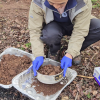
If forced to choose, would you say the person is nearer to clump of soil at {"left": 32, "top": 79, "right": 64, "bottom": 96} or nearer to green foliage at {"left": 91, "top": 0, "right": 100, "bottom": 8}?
clump of soil at {"left": 32, "top": 79, "right": 64, "bottom": 96}

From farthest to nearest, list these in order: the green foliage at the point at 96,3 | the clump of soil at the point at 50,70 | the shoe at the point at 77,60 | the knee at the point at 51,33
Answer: the green foliage at the point at 96,3 → the shoe at the point at 77,60 → the knee at the point at 51,33 → the clump of soil at the point at 50,70

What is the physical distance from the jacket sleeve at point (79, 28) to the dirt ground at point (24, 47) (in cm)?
50

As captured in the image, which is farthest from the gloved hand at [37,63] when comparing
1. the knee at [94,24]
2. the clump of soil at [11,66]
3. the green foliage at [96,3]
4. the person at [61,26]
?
the green foliage at [96,3]

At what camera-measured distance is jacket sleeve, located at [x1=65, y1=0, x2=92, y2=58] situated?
6.43ft

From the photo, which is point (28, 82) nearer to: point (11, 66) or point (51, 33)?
point (11, 66)

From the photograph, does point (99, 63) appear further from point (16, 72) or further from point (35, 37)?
point (16, 72)

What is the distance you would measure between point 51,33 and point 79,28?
1.33 feet

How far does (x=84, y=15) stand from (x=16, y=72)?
1.25 metres

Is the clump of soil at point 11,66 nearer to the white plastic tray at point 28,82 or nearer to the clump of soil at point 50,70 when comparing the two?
the white plastic tray at point 28,82

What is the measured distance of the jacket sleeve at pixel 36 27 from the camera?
2022mm

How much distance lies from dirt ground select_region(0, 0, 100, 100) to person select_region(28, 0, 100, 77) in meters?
0.38

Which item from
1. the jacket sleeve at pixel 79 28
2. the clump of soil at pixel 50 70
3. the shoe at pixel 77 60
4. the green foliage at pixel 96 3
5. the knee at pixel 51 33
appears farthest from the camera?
the green foliage at pixel 96 3

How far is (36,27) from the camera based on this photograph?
6.89 feet

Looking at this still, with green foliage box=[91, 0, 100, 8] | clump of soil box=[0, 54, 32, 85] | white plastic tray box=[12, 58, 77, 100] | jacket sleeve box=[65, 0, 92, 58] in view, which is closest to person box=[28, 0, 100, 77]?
jacket sleeve box=[65, 0, 92, 58]
